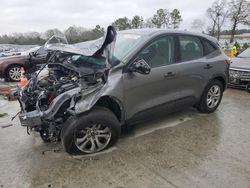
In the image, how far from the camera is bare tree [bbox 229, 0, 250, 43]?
3750cm

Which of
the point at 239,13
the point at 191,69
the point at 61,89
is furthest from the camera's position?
the point at 239,13

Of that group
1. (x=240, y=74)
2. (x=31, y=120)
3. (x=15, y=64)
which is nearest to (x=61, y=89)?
(x=31, y=120)

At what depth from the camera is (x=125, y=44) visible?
3691 mm

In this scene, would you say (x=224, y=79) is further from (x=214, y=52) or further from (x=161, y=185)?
(x=161, y=185)

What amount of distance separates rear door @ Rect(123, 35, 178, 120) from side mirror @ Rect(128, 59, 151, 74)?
7 centimetres

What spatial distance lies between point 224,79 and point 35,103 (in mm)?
3764

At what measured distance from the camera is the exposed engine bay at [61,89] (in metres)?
2.96

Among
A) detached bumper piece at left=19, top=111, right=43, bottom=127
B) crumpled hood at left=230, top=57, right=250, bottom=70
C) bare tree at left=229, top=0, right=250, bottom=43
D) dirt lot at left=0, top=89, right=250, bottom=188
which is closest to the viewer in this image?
dirt lot at left=0, top=89, right=250, bottom=188

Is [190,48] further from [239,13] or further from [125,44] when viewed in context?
[239,13]

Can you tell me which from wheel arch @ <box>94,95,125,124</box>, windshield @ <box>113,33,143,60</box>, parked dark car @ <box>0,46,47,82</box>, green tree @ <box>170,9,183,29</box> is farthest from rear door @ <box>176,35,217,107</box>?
green tree @ <box>170,9,183,29</box>

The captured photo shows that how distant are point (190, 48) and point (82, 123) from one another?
8.04ft

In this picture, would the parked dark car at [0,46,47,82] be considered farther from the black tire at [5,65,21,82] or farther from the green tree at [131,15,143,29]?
the green tree at [131,15,143,29]

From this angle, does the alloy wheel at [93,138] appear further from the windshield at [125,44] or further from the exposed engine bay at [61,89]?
the windshield at [125,44]

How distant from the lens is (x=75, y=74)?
3.33 metres
